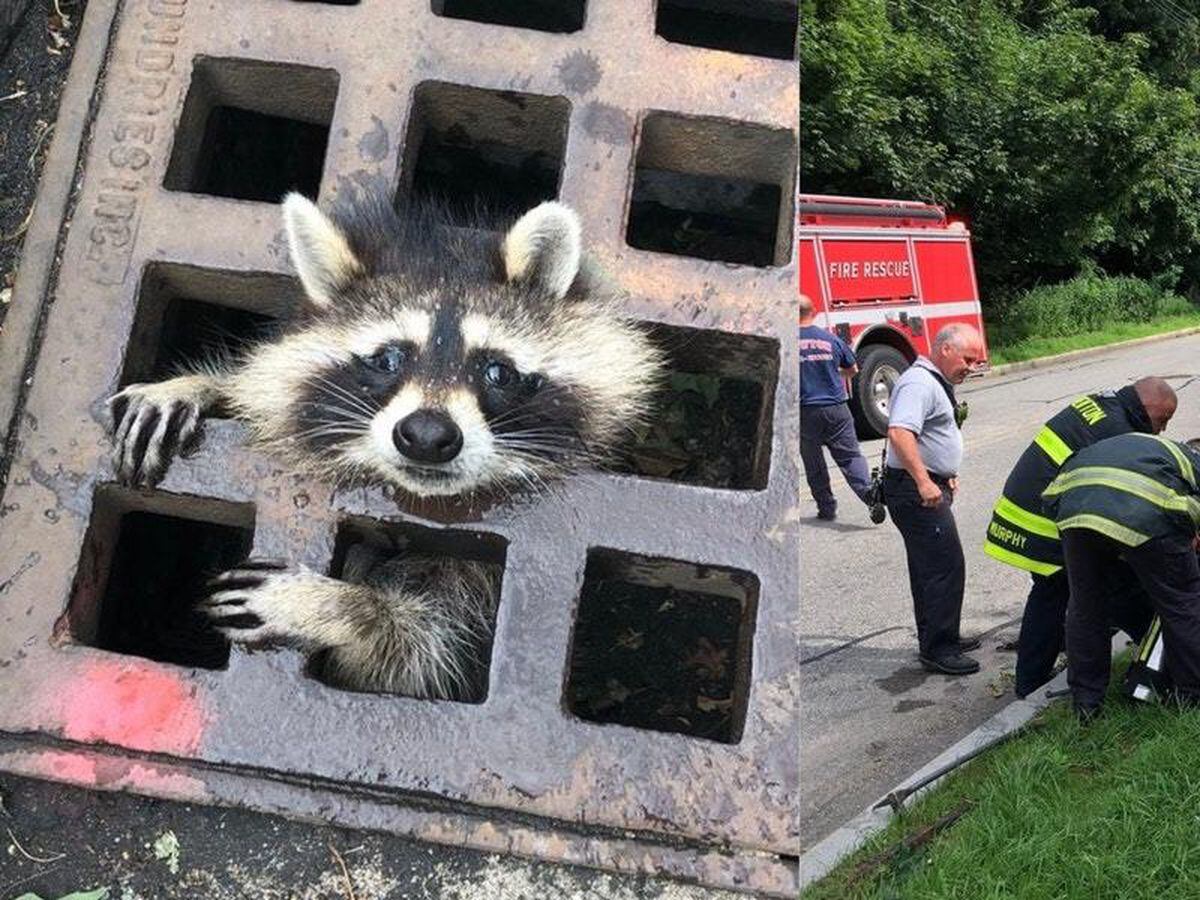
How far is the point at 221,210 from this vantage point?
215 centimetres

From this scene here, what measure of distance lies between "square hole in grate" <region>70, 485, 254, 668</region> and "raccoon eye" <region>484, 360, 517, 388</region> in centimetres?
51

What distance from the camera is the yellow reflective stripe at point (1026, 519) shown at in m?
4.49

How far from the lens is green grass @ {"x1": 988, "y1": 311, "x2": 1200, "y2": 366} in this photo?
15.5 m

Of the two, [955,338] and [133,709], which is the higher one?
[955,338]

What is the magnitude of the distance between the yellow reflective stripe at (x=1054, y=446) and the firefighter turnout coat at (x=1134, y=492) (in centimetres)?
44

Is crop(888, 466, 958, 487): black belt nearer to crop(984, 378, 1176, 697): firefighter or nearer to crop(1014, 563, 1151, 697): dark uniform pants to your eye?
crop(984, 378, 1176, 697): firefighter

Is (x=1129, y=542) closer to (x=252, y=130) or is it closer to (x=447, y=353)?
(x=447, y=353)

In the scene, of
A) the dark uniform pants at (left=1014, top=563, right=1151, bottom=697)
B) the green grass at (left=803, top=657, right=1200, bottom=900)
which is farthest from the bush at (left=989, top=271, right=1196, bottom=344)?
the green grass at (left=803, top=657, right=1200, bottom=900)

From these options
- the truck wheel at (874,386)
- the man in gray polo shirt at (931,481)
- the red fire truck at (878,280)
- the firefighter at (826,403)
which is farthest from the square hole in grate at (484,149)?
the truck wheel at (874,386)

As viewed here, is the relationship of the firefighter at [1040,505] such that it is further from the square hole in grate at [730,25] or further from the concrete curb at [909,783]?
the square hole in grate at [730,25]

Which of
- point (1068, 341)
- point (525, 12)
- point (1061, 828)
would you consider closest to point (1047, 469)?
point (1061, 828)

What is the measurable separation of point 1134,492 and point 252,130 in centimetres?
313

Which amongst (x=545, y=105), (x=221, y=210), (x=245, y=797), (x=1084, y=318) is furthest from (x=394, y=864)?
(x=1084, y=318)

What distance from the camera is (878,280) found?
382 inches
